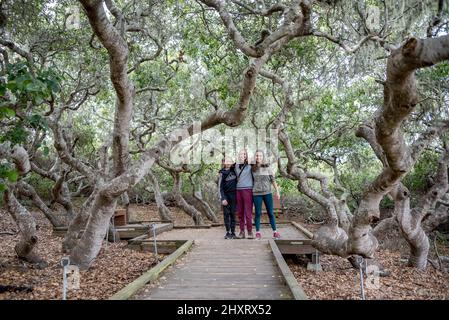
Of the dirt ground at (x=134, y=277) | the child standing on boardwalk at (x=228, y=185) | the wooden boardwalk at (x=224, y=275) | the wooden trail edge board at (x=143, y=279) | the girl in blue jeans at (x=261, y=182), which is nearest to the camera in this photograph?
the wooden trail edge board at (x=143, y=279)

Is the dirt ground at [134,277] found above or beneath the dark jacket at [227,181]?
beneath

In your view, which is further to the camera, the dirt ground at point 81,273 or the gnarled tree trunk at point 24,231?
the gnarled tree trunk at point 24,231

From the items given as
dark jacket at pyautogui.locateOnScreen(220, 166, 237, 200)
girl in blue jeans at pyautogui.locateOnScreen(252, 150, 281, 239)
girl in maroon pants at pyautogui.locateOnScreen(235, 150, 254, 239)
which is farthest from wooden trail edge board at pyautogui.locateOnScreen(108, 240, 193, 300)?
girl in blue jeans at pyautogui.locateOnScreen(252, 150, 281, 239)

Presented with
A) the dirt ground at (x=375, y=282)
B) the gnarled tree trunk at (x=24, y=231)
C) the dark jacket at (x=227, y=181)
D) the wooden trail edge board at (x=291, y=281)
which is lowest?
the dirt ground at (x=375, y=282)

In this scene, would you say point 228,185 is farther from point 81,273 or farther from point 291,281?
point 291,281

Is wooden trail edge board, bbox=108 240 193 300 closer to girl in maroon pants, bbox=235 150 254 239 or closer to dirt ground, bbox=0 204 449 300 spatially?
dirt ground, bbox=0 204 449 300

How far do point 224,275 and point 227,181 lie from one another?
297 cm

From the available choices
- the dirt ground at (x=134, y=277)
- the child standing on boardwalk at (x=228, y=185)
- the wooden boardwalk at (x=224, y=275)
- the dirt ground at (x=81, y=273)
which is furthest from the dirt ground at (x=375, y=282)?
the dirt ground at (x=81, y=273)

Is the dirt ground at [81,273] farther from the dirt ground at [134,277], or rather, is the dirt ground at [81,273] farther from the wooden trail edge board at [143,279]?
the wooden trail edge board at [143,279]

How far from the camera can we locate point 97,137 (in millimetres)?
16812

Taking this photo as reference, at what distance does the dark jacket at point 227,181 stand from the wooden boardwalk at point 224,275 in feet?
3.47

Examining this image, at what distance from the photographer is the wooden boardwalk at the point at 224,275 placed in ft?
15.4

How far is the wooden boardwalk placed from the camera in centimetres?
469
